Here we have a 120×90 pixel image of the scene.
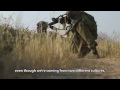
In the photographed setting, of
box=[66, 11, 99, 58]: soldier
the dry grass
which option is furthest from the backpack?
the dry grass

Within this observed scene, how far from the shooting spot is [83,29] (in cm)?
547

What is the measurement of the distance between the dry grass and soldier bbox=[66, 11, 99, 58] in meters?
0.18

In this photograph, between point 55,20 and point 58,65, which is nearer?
point 58,65

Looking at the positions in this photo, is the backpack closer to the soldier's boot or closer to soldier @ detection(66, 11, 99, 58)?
soldier @ detection(66, 11, 99, 58)

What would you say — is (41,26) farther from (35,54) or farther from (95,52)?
(95,52)

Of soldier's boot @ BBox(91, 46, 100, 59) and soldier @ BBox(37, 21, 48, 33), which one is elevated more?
soldier @ BBox(37, 21, 48, 33)

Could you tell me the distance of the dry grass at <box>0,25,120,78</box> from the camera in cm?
491

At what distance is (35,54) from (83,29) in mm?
827
